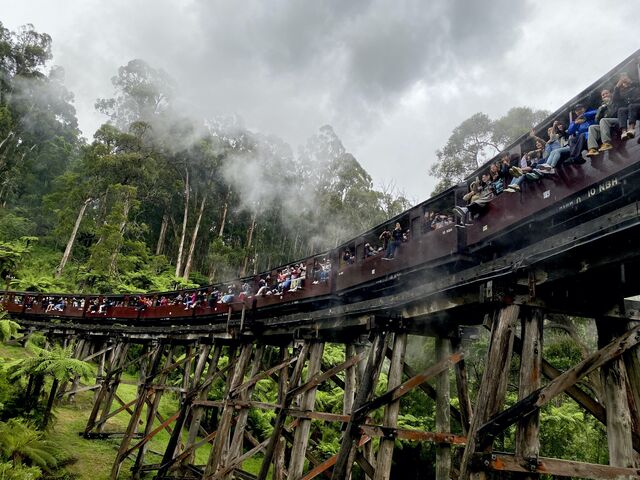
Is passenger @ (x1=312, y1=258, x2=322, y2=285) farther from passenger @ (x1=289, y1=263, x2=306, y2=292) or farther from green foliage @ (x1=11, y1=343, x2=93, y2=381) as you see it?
green foliage @ (x1=11, y1=343, x2=93, y2=381)

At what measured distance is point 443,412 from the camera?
23.2 ft

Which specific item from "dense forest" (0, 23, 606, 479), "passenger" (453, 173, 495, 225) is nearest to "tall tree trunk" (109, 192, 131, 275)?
"dense forest" (0, 23, 606, 479)

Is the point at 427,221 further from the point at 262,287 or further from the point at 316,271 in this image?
the point at 262,287

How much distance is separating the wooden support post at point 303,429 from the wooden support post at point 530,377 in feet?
14.1

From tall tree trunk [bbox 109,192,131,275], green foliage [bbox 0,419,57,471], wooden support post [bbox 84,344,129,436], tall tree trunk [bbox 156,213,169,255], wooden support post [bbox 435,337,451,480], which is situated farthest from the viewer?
tall tree trunk [bbox 156,213,169,255]

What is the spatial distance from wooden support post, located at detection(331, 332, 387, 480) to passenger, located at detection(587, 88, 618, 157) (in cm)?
378

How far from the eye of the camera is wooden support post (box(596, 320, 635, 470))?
14.4 ft

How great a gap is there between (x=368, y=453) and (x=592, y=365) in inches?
214

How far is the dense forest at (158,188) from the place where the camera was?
89.4ft

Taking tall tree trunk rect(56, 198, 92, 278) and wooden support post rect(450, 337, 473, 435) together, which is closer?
wooden support post rect(450, 337, 473, 435)

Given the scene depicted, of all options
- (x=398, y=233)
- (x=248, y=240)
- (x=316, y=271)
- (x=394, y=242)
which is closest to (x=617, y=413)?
(x=394, y=242)

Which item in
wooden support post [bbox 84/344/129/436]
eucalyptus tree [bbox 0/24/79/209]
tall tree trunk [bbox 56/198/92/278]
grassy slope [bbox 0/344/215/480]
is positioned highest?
eucalyptus tree [bbox 0/24/79/209]

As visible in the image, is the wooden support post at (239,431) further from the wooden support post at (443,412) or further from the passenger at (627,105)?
the passenger at (627,105)

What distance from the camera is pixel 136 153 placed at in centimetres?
3184
